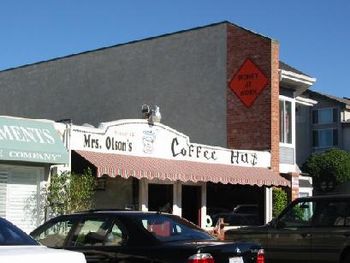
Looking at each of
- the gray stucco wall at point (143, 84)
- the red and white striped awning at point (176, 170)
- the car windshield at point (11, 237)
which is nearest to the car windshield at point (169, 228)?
the car windshield at point (11, 237)

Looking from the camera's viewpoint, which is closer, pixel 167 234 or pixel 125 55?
pixel 167 234

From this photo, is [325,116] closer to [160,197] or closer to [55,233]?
[160,197]

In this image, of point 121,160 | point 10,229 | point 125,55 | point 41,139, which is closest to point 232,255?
point 10,229

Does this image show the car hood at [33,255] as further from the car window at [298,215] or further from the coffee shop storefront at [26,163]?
the coffee shop storefront at [26,163]

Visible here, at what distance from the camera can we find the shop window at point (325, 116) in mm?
58562

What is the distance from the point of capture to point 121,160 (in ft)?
55.2

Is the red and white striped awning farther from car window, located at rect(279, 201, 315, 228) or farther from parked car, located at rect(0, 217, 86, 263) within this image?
parked car, located at rect(0, 217, 86, 263)

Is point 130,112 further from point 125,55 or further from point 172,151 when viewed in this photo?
point 172,151

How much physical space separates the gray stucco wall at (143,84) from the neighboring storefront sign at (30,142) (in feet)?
32.3

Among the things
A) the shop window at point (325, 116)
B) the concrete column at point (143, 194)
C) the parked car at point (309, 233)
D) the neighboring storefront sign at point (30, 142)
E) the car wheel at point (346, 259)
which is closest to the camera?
the car wheel at point (346, 259)

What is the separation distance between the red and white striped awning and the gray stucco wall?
10.0ft

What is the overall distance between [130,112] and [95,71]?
273 centimetres

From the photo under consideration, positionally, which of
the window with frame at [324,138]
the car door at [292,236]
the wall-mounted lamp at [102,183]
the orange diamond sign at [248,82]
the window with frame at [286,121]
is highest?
the window with frame at [324,138]

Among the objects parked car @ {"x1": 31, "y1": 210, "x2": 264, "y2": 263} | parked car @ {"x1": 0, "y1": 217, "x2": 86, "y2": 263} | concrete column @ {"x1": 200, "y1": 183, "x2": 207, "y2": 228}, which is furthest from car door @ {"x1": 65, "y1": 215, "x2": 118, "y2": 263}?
concrete column @ {"x1": 200, "y1": 183, "x2": 207, "y2": 228}
